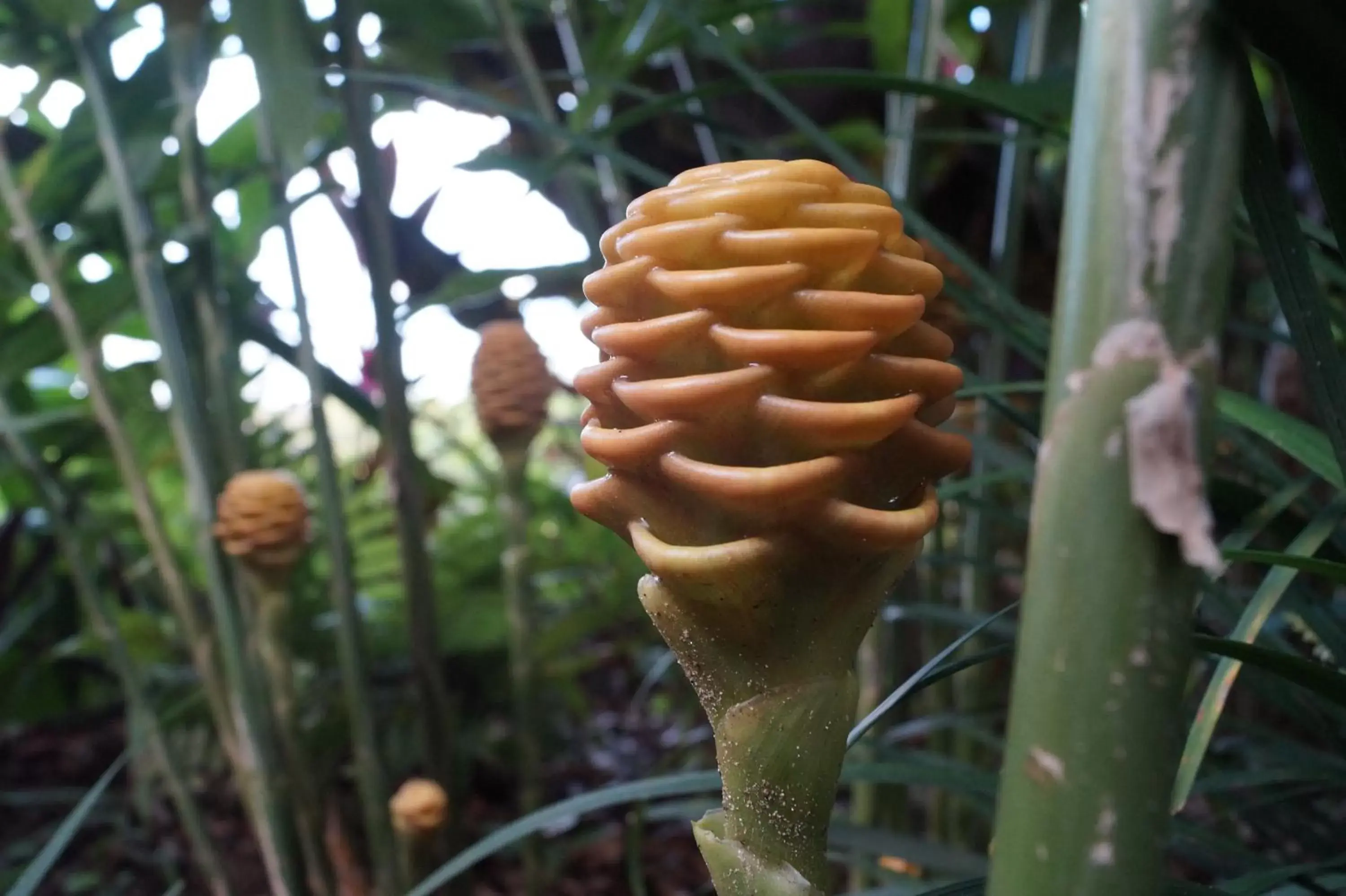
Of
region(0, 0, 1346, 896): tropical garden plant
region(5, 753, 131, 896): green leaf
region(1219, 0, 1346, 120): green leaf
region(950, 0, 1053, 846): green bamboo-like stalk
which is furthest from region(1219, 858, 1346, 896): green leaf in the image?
region(5, 753, 131, 896): green leaf

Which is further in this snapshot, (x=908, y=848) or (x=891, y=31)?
(x=891, y=31)

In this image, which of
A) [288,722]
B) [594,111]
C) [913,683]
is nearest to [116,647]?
[288,722]

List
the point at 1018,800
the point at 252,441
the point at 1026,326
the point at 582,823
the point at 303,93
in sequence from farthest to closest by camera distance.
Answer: the point at 582,823, the point at 252,441, the point at 303,93, the point at 1026,326, the point at 1018,800

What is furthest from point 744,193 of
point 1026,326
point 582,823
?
point 582,823

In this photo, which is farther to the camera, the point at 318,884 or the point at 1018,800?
the point at 318,884

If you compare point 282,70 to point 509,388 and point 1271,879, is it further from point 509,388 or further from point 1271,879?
point 1271,879

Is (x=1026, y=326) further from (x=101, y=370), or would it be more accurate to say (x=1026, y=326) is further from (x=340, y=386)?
(x=101, y=370)
